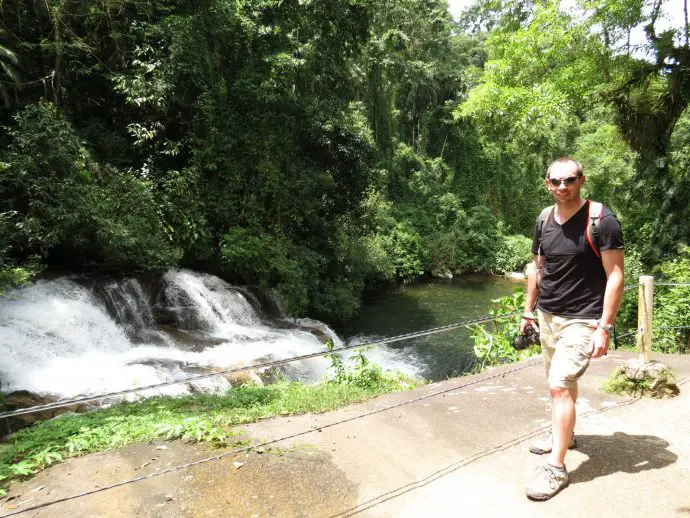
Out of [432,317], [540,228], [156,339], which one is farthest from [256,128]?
[540,228]

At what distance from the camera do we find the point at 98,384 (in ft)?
23.9

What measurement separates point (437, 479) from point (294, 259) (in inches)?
440

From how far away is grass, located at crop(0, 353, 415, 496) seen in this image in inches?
146

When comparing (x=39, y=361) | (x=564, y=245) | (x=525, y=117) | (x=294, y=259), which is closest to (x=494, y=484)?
(x=564, y=245)

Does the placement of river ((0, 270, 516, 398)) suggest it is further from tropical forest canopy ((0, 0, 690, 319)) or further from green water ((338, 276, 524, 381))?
tropical forest canopy ((0, 0, 690, 319))

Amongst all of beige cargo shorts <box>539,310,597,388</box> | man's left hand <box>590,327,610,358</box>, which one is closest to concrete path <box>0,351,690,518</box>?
beige cargo shorts <box>539,310,597,388</box>

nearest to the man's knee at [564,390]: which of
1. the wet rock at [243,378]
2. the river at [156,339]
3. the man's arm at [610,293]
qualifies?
the man's arm at [610,293]

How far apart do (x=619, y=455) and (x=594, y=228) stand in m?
1.58

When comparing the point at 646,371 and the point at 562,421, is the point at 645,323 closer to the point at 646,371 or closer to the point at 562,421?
the point at 646,371

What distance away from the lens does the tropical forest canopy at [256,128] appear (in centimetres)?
909

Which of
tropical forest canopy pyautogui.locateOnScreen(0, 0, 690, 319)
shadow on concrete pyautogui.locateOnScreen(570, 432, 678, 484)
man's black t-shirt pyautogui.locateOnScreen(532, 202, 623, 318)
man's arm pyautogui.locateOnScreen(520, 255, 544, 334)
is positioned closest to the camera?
man's black t-shirt pyautogui.locateOnScreen(532, 202, 623, 318)

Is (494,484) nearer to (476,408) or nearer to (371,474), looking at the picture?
(371,474)

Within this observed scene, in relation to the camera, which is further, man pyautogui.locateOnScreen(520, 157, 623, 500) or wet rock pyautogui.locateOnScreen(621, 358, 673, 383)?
wet rock pyautogui.locateOnScreen(621, 358, 673, 383)

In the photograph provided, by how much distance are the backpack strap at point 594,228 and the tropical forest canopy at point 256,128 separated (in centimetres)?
744
